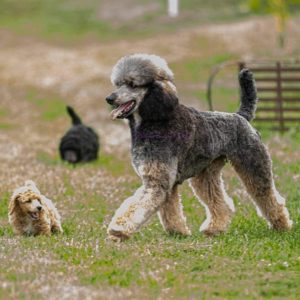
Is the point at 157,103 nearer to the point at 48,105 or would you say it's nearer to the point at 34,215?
the point at 34,215

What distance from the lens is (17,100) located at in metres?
36.0

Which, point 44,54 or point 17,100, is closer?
point 17,100

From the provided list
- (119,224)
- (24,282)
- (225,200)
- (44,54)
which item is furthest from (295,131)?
(44,54)

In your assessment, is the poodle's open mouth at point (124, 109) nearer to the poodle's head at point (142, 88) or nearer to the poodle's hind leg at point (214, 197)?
the poodle's head at point (142, 88)

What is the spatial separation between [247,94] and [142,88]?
226 centimetres

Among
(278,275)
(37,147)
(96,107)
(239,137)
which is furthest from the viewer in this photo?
(96,107)

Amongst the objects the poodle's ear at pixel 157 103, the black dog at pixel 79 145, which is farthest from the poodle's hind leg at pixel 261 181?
the black dog at pixel 79 145

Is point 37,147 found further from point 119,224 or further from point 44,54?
point 44,54

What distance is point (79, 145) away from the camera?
2064 cm

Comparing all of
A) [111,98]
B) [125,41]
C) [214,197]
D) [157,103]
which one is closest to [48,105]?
[125,41]

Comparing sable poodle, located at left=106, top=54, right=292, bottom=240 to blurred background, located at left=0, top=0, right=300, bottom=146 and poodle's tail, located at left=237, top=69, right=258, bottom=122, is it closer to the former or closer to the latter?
poodle's tail, located at left=237, top=69, right=258, bottom=122

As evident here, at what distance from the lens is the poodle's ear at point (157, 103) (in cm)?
1008

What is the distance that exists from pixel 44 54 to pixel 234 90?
13.3m

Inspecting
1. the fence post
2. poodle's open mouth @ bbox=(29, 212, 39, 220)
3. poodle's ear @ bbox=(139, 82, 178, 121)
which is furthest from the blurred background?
poodle's ear @ bbox=(139, 82, 178, 121)
